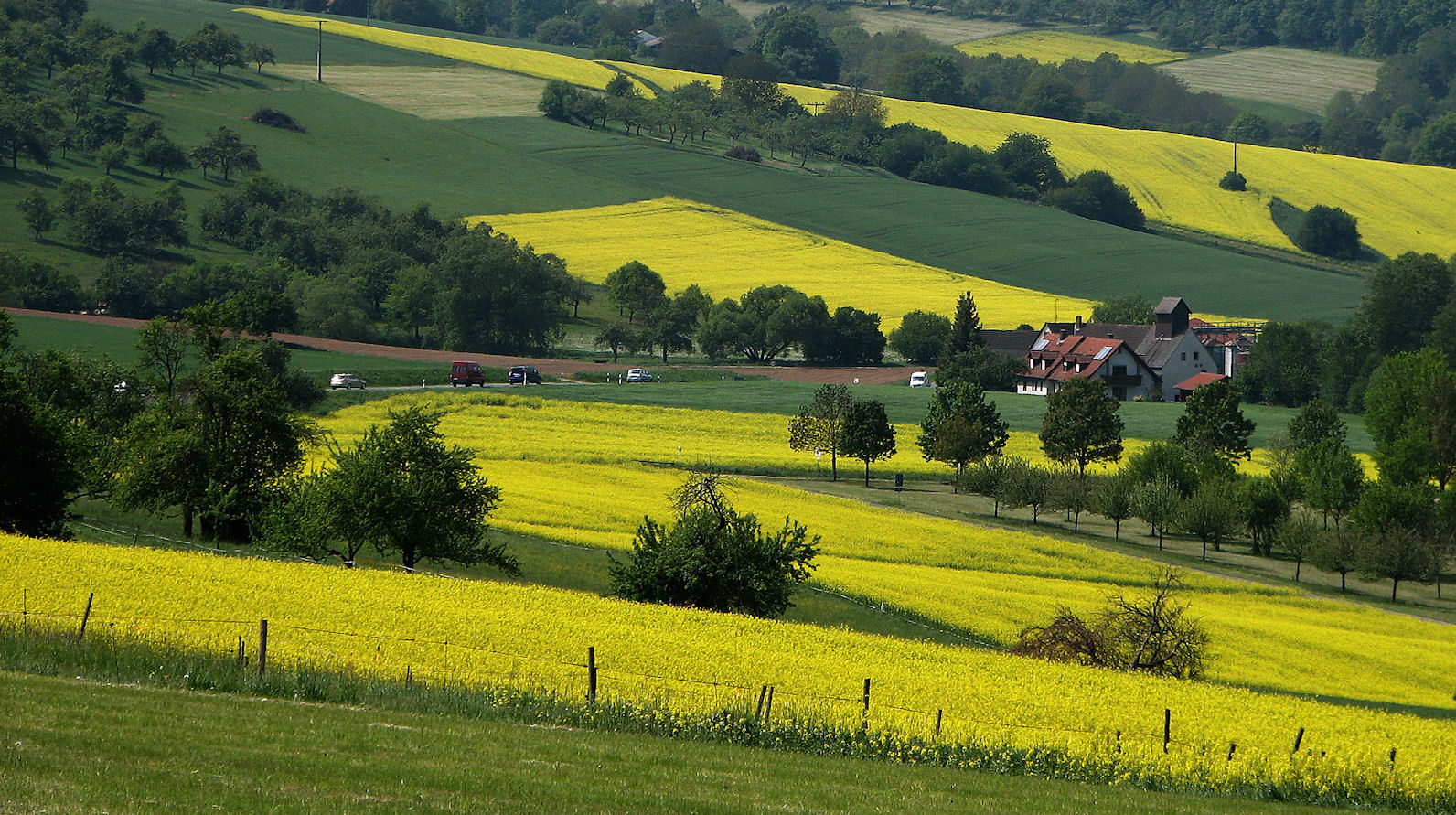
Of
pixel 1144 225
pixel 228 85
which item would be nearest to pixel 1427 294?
pixel 1144 225

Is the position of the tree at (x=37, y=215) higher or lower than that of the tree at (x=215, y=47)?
lower

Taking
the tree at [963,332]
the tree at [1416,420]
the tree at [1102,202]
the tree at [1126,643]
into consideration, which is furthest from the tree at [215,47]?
the tree at [1126,643]

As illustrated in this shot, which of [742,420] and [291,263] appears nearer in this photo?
[742,420]

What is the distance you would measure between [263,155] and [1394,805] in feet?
455

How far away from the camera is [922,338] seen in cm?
11494

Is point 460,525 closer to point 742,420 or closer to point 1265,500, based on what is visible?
point 1265,500

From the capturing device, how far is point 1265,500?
64.4m

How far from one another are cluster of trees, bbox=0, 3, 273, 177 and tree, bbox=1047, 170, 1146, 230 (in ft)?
326

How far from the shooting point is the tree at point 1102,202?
177625mm

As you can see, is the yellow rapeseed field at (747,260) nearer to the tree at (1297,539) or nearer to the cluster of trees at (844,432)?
the cluster of trees at (844,432)

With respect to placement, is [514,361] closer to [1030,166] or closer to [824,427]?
[824,427]

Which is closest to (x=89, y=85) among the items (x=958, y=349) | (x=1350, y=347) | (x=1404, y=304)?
(x=958, y=349)

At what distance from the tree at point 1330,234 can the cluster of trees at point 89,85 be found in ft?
381

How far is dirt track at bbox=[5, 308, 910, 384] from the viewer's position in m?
96.8
